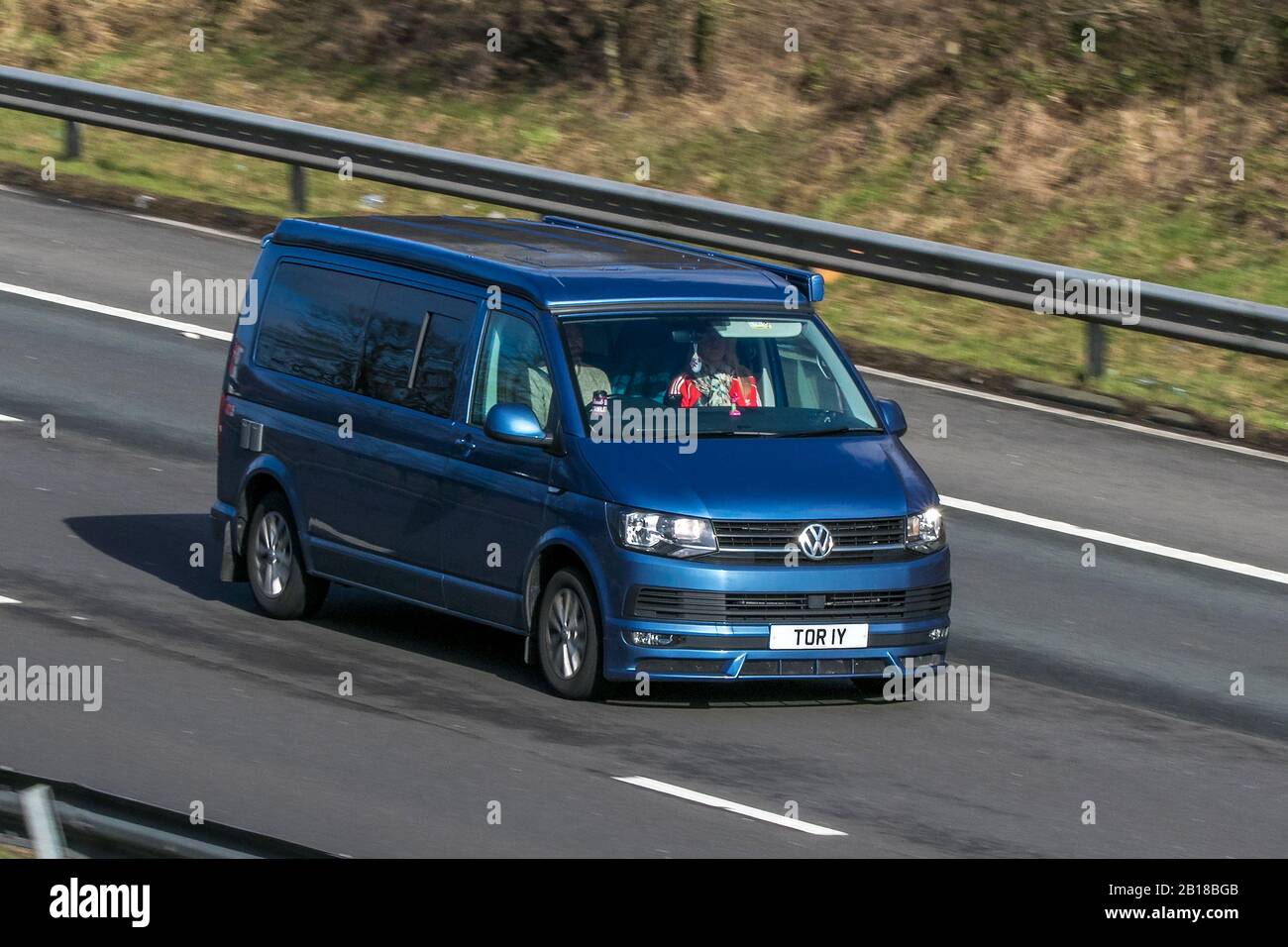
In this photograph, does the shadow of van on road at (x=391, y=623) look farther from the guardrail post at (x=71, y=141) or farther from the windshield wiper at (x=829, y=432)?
the guardrail post at (x=71, y=141)

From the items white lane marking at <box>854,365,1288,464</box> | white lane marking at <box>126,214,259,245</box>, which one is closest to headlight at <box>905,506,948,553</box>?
white lane marking at <box>854,365,1288,464</box>

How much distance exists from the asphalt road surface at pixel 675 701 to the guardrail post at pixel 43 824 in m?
1.75

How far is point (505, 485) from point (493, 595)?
546mm

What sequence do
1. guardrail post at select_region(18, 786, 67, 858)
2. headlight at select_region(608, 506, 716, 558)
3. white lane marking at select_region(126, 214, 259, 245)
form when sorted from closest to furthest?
guardrail post at select_region(18, 786, 67, 858)
headlight at select_region(608, 506, 716, 558)
white lane marking at select_region(126, 214, 259, 245)

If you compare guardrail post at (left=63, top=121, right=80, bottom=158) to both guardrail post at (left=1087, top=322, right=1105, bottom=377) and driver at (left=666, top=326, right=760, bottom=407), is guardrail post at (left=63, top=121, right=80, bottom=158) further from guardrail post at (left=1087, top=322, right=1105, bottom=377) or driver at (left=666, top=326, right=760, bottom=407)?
driver at (left=666, top=326, right=760, bottom=407)

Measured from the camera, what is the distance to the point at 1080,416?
18250 mm

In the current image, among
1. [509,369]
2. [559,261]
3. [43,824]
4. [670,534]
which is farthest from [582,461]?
[43,824]

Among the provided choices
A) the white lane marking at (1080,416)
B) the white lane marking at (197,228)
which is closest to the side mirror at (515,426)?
the white lane marking at (1080,416)

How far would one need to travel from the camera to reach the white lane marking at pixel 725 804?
9.41m

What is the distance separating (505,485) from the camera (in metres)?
11.5

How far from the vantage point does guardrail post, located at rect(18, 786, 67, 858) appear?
692 centimetres

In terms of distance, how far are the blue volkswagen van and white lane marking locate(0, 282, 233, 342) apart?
19.9 ft
